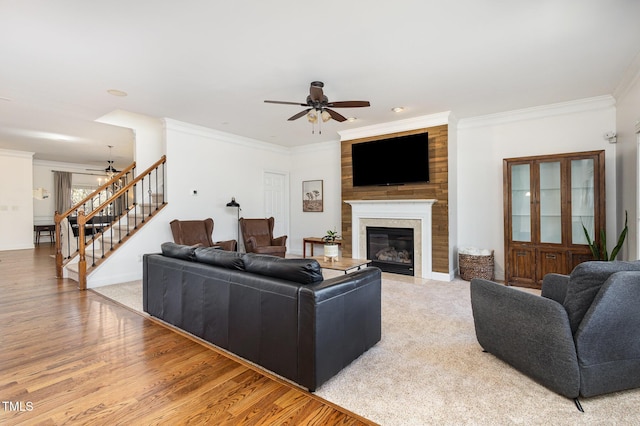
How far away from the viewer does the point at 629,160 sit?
3998 millimetres

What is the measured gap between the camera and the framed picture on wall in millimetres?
7594

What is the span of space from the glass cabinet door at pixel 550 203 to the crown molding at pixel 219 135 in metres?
5.41

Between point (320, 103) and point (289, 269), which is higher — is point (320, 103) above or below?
above

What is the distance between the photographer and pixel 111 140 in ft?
25.0

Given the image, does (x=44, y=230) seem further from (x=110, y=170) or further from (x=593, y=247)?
(x=593, y=247)

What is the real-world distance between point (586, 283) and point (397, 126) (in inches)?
169

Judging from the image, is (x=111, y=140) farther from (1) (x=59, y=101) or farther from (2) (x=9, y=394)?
(2) (x=9, y=394)

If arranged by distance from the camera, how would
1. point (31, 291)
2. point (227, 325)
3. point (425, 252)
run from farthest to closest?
point (425, 252) < point (31, 291) < point (227, 325)

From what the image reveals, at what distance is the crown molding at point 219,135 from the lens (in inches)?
227

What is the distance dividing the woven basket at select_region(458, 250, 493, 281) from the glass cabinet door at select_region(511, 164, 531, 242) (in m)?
0.53

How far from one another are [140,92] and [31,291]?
10.7 feet

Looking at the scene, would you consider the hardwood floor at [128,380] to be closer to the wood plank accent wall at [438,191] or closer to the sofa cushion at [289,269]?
the sofa cushion at [289,269]

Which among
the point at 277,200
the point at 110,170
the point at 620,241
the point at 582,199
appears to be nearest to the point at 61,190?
the point at 110,170

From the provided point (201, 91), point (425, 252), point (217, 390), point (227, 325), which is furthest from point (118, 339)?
point (425, 252)
